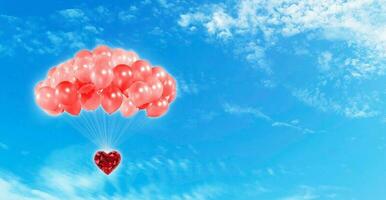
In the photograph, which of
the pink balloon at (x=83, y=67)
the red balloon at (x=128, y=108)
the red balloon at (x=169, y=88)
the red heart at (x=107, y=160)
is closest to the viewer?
the pink balloon at (x=83, y=67)

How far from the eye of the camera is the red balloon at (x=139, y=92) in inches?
685

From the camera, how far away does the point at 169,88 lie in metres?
18.7

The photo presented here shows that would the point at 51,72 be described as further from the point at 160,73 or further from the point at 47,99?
the point at 160,73

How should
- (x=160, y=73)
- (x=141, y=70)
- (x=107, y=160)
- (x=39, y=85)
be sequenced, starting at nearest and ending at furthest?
(x=141, y=70)
(x=160, y=73)
(x=39, y=85)
(x=107, y=160)

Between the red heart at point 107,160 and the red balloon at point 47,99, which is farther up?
the red balloon at point 47,99

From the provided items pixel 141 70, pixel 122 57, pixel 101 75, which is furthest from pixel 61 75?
pixel 141 70

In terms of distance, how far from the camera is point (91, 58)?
17.6 m

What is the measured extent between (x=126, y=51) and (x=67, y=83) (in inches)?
75.6

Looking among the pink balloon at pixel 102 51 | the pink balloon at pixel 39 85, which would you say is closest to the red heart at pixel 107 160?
the pink balloon at pixel 39 85

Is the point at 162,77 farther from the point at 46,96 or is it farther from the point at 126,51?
the point at 46,96

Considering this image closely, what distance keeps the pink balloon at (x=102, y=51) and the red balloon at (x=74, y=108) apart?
1369mm

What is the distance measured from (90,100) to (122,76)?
1371 mm

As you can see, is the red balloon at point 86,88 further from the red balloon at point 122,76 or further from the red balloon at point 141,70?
the red balloon at point 141,70

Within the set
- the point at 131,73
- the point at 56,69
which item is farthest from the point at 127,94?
the point at 56,69
